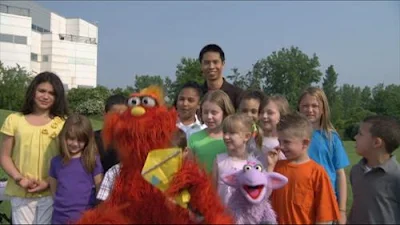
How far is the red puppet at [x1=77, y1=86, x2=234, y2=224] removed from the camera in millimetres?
3133

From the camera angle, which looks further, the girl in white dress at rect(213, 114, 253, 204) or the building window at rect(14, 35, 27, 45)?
the building window at rect(14, 35, 27, 45)

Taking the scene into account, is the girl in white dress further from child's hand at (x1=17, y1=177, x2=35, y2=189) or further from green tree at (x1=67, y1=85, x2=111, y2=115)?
green tree at (x1=67, y1=85, x2=111, y2=115)

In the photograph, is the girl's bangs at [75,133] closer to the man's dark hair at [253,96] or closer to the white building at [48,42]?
the man's dark hair at [253,96]

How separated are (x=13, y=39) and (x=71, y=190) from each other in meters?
64.3

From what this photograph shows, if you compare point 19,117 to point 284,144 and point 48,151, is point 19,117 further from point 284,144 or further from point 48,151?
point 284,144

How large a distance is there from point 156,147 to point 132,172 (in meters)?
0.24

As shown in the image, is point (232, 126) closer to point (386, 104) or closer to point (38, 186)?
point (38, 186)

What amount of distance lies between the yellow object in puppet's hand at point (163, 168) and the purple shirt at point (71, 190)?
2.86 ft

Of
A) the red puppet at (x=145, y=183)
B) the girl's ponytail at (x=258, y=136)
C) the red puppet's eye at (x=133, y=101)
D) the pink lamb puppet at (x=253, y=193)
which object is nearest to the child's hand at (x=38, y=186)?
the red puppet at (x=145, y=183)

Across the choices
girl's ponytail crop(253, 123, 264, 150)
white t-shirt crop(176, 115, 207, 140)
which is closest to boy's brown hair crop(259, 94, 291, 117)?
girl's ponytail crop(253, 123, 264, 150)

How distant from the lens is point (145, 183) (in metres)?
3.24

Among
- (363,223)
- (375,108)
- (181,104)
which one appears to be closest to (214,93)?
(181,104)

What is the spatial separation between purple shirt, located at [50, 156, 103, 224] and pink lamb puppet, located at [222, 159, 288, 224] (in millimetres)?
1076

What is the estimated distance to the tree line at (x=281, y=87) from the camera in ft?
112
